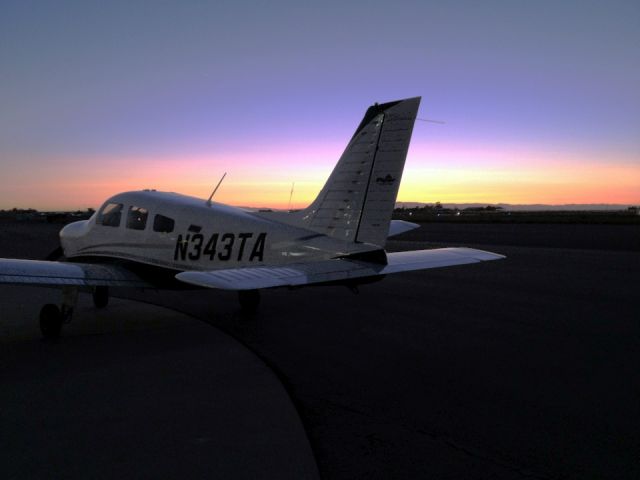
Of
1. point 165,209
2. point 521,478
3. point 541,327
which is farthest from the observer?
point 165,209

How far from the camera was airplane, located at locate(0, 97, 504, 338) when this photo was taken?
6934 millimetres

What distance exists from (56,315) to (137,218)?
8.04ft

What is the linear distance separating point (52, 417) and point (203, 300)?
6.38m

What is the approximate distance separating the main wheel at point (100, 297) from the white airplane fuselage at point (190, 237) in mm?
796

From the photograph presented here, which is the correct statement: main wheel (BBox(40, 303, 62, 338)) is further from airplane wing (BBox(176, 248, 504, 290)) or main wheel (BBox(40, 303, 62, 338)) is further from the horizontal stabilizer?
the horizontal stabilizer

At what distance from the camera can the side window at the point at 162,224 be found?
879cm

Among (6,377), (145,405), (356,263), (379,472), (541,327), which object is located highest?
(356,263)

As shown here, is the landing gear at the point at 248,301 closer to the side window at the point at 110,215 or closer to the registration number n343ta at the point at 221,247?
the registration number n343ta at the point at 221,247

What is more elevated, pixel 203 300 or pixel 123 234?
pixel 123 234

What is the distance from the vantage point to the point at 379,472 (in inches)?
137

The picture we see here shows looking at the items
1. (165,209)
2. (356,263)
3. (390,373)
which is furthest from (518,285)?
(165,209)

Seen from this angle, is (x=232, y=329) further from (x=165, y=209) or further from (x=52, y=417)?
(x=52, y=417)

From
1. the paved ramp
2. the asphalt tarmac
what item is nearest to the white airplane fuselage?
the asphalt tarmac

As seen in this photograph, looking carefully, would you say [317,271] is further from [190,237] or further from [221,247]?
[190,237]
